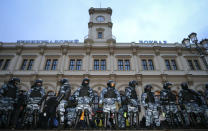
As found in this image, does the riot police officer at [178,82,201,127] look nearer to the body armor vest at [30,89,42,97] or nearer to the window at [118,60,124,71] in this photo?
the body armor vest at [30,89,42,97]

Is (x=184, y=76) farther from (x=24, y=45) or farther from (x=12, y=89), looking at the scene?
(x=24, y=45)

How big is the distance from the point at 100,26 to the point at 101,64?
24.6 feet

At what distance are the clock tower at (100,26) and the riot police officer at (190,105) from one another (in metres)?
12.6

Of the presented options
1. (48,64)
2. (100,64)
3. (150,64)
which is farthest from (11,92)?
(150,64)

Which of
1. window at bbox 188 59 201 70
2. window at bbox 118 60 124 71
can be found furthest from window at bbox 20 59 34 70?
window at bbox 188 59 201 70

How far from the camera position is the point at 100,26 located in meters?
20.5

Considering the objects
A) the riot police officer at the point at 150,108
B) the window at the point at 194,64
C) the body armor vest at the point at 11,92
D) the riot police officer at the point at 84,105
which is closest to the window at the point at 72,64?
the body armor vest at the point at 11,92

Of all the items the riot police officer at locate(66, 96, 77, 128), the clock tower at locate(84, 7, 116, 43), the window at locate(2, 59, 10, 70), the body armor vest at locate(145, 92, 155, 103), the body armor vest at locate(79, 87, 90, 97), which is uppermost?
the clock tower at locate(84, 7, 116, 43)

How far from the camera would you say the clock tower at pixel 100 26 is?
1856cm

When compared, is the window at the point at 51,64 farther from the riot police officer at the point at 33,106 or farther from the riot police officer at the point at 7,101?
the riot police officer at the point at 33,106

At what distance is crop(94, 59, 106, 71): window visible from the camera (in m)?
15.9

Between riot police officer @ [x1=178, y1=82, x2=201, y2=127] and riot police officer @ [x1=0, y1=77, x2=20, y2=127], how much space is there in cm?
812

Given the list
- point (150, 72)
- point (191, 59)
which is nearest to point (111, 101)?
point (150, 72)

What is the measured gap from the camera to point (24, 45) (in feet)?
56.9
